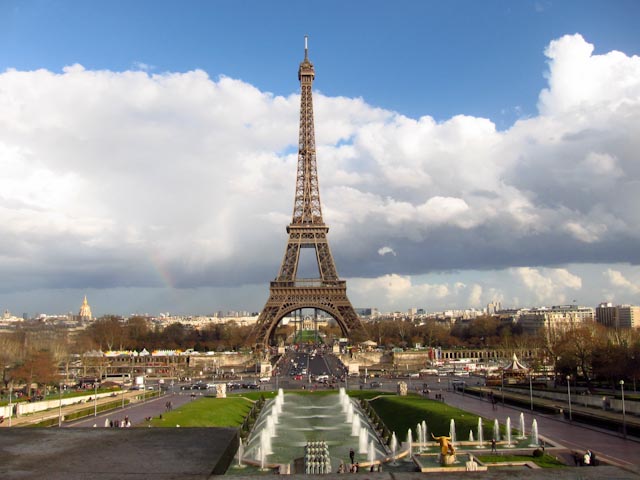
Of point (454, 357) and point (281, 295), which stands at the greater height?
point (281, 295)

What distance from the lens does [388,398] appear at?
5406 centimetres

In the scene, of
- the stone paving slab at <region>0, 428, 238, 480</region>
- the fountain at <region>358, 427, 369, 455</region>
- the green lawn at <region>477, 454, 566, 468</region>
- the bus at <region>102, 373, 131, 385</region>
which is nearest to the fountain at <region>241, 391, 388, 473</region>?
the fountain at <region>358, 427, 369, 455</region>

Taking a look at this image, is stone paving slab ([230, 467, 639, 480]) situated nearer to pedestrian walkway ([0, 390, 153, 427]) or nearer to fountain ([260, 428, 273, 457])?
fountain ([260, 428, 273, 457])

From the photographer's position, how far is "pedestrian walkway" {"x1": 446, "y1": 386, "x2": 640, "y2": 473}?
88.5 feet

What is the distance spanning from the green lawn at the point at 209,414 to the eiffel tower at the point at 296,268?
4572cm

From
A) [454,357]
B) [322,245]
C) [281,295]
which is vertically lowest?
[454,357]

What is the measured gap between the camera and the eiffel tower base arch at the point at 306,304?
10144 cm

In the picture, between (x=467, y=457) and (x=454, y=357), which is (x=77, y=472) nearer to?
(x=467, y=457)

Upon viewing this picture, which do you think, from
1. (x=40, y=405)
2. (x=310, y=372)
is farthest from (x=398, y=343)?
(x=40, y=405)

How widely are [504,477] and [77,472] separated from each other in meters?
3.18

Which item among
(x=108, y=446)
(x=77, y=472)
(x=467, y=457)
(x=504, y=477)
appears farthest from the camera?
(x=467, y=457)

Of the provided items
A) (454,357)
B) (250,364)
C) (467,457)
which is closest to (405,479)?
(467,457)

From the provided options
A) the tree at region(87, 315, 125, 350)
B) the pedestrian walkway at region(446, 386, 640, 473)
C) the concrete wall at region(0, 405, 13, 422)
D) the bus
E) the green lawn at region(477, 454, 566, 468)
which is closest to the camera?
the green lawn at region(477, 454, 566, 468)

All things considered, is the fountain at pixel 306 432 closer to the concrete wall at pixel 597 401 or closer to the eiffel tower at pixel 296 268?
the concrete wall at pixel 597 401
